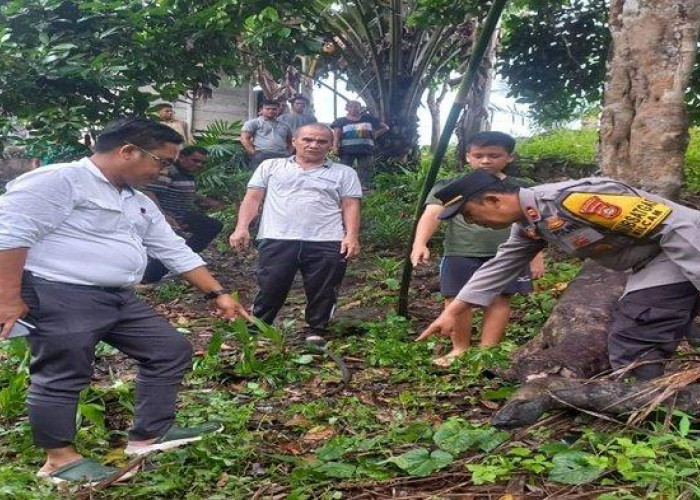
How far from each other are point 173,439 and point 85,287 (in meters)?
0.81

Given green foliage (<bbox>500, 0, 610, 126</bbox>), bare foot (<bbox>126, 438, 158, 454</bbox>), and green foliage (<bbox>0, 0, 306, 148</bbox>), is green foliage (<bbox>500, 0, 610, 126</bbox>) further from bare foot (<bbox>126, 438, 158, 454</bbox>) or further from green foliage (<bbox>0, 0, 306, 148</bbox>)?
bare foot (<bbox>126, 438, 158, 454</bbox>)

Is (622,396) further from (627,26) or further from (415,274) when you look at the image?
(415,274)

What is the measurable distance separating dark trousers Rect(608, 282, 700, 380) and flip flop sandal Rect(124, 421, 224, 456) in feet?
6.35

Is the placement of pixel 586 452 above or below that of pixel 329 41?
below

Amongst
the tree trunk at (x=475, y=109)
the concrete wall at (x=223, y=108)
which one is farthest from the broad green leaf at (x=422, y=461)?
the concrete wall at (x=223, y=108)

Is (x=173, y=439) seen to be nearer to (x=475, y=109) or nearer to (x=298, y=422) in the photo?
(x=298, y=422)

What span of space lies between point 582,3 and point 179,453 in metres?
7.20

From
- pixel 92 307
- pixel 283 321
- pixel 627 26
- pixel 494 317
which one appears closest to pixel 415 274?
pixel 283 321

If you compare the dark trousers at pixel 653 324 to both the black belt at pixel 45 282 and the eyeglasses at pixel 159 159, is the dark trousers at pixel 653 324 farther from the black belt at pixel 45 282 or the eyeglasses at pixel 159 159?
the black belt at pixel 45 282

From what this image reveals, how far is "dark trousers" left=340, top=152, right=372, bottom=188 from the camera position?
1112cm

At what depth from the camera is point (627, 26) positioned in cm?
485

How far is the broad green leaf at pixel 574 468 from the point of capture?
2.62 meters

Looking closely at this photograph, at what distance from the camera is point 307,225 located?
17.5 ft

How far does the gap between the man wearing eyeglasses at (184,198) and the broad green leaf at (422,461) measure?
4.45m
